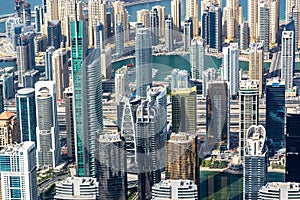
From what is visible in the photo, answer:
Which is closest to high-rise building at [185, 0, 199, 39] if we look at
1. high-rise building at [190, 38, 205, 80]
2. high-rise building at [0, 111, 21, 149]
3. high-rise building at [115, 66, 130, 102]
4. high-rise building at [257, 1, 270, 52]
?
high-rise building at [257, 1, 270, 52]

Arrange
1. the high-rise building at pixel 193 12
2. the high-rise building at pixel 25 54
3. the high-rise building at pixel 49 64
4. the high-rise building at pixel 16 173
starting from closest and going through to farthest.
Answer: the high-rise building at pixel 16 173, the high-rise building at pixel 49 64, the high-rise building at pixel 25 54, the high-rise building at pixel 193 12

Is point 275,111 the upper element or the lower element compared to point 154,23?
lower

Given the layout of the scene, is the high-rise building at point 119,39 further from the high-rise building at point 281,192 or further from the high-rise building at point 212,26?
the high-rise building at point 281,192

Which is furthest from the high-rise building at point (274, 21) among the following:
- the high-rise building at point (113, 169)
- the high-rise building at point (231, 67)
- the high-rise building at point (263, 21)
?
the high-rise building at point (113, 169)

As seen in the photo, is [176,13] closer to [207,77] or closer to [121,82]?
[207,77]

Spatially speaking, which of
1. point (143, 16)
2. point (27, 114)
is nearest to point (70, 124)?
point (27, 114)

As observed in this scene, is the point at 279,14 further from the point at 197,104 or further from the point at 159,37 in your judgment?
the point at 197,104
